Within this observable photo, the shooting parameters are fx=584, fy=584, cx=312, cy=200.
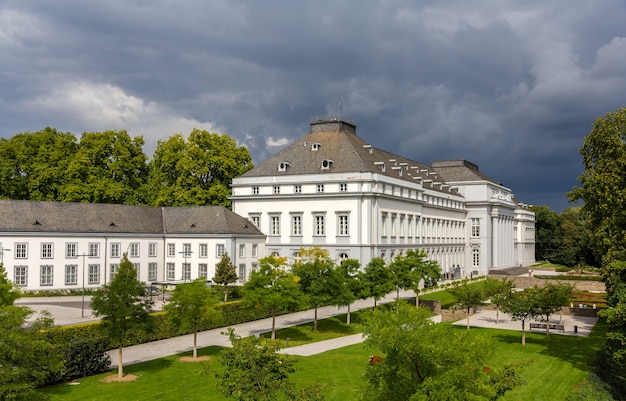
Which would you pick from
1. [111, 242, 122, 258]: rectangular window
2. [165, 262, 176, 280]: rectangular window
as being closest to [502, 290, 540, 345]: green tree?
[165, 262, 176, 280]: rectangular window

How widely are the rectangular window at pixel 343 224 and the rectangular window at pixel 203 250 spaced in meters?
14.7

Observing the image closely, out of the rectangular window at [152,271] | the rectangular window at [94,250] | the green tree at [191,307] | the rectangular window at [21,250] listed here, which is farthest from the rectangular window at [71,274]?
the green tree at [191,307]

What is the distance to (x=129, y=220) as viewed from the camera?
63.0 meters

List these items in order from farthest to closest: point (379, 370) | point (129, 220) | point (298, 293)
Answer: point (129, 220), point (298, 293), point (379, 370)

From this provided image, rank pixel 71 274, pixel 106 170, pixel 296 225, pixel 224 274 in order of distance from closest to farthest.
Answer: pixel 224 274
pixel 71 274
pixel 296 225
pixel 106 170

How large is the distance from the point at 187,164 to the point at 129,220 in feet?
46.2

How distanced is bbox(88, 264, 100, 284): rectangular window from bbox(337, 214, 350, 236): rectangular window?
25.7 m

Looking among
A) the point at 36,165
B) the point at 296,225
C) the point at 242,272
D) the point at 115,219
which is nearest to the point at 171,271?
the point at 242,272

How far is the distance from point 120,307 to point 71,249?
32295 millimetres

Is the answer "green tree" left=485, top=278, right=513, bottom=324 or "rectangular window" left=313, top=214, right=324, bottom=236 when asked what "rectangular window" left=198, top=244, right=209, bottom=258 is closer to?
"rectangular window" left=313, top=214, right=324, bottom=236

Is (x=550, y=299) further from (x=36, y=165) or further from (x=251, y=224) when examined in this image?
(x=36, y=165)

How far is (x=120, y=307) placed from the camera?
28.1 meters

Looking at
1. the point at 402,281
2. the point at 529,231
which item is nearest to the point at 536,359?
the point at 402,281

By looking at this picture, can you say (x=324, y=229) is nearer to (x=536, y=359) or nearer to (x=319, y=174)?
(x=319, y=174)
